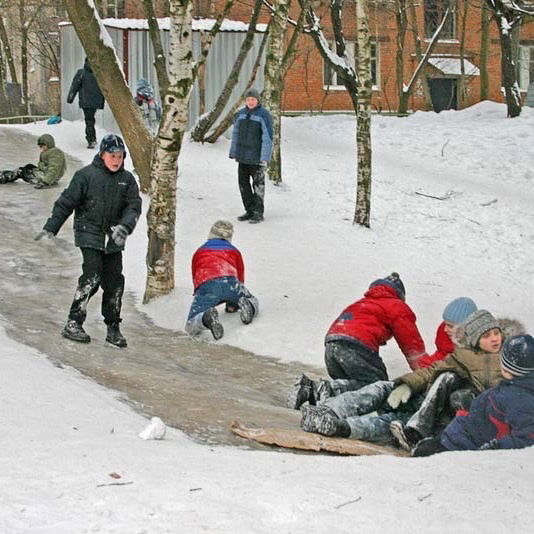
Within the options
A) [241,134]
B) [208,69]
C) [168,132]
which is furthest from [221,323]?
[208,69]

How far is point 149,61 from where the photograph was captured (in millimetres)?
22078

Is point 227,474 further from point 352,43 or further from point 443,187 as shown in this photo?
point 352,43

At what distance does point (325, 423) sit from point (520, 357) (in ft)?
4.50

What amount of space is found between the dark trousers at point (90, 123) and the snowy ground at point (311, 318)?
269mm

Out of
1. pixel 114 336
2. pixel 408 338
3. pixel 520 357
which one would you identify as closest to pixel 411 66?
pixel 114 336

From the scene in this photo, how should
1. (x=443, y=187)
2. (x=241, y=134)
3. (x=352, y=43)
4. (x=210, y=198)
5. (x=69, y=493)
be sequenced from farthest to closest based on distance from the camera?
1. (x=352, y=43)
2. (x=443, y=187)
3. (x=210, y=198)
4. (x=241, y=134)
5. (x=69, y=493)

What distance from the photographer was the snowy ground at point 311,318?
4340mm

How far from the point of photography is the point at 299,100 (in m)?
42.6

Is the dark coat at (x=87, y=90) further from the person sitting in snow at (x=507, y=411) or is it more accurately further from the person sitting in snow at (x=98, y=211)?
the person sitting in snow at (x=507, y=411)

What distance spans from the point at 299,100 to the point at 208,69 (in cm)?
2042

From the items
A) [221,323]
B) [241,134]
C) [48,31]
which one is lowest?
[221,323]

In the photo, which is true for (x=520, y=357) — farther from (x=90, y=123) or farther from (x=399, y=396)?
(x=90, y=123)

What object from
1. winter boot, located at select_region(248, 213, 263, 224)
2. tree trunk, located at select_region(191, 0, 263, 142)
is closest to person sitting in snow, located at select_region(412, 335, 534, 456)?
winter boot, located at select_region(248, 213, 263, 224)

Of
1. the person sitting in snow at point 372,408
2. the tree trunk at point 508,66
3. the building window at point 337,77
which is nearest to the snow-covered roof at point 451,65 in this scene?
the building window at point 337,77
